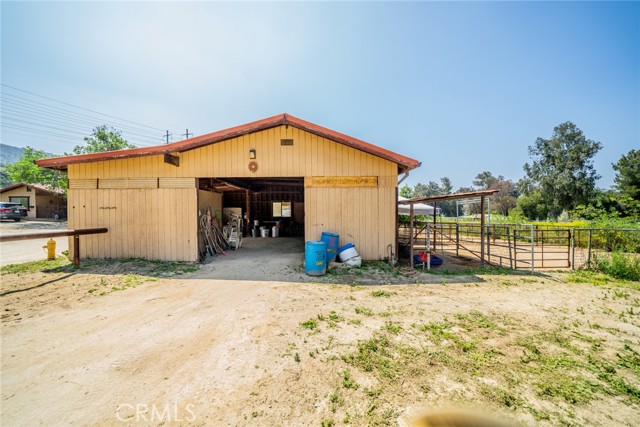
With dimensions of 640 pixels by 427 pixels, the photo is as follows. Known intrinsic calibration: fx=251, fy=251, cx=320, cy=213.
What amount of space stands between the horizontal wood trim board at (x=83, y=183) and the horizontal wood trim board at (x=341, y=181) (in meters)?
7.13

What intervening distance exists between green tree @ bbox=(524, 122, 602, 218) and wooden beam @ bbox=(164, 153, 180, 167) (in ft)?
138

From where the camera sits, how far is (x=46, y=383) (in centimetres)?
265

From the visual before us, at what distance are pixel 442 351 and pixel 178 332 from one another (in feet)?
12.4

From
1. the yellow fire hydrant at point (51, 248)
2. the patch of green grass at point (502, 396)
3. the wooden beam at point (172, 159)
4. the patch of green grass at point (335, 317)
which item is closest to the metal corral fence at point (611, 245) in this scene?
the patch of green grass at point (502, 396)

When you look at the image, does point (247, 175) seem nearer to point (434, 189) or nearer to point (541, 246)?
point (541, 246)

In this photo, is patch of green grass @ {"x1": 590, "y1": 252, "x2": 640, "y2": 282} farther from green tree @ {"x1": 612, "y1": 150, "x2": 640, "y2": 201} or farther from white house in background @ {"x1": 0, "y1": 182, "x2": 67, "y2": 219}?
white house in background @ {"x1": 0, "y1": 182, "x2": 67, "y2": 219}

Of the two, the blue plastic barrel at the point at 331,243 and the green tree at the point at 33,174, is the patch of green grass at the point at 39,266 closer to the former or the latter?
the blue plastic barrel at the point at 331,243

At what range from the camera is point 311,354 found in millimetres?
3197

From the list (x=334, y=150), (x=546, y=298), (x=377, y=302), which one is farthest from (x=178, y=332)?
(x=546, y=298)

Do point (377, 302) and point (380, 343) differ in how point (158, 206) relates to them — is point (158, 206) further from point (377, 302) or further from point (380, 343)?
point (380, 343)

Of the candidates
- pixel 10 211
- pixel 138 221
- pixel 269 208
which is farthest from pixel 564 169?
pixel 10 211

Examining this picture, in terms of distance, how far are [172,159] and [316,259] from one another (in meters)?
5.57

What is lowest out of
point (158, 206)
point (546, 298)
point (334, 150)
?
point (546, 298)

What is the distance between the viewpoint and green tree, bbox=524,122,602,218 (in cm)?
3136
